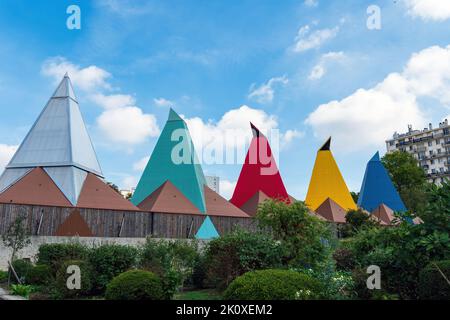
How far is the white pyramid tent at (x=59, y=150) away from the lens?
22.2 metres

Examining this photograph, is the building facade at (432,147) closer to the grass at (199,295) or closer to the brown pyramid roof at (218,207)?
the brown pyramid roof at (218,207)

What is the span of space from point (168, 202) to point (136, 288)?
16290 mm

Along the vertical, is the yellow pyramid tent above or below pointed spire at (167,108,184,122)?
below

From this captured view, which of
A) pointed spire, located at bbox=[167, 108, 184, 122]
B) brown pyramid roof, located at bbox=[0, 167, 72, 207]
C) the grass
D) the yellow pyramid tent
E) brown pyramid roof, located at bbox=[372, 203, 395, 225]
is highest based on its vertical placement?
pointed spire, located at bbox=[167, 108, 184, 122]

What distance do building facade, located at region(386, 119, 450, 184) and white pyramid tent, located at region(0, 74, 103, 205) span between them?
56485mm

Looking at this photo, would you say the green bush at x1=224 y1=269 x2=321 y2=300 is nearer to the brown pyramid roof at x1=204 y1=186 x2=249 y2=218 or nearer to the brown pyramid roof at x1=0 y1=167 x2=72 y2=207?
the brown pyramid roof at x1=0 y1=167 x2=72 y2=207

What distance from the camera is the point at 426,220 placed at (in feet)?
29.5

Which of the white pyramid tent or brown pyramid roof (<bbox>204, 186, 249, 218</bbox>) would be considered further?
Result: brown pyramid roof (<bbox>204, 186, 249, 218</bbox>)

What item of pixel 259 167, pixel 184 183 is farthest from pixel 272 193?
pixel 184 183

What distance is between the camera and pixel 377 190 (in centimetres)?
3941

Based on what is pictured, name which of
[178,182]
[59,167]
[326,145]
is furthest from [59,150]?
[326,145]

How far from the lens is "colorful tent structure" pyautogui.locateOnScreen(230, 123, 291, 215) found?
32.5 metres

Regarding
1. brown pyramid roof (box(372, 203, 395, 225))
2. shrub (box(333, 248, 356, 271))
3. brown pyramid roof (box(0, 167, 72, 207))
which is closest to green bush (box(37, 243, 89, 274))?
brown pyramid roof (box(0, 167, 72, 207))
